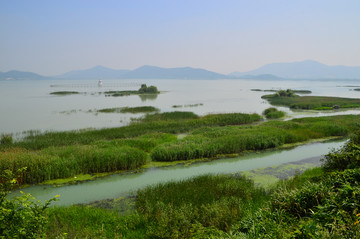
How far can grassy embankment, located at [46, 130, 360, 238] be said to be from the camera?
4.43 meters

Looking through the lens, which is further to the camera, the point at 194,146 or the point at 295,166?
the point at 194,146

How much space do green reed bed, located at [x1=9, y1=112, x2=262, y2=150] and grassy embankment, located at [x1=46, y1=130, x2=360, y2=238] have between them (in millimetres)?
9391

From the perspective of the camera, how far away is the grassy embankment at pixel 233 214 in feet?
14.5

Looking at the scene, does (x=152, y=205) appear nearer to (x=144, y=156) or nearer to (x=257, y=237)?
(x=257, y=237)

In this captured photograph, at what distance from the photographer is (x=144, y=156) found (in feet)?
41.7

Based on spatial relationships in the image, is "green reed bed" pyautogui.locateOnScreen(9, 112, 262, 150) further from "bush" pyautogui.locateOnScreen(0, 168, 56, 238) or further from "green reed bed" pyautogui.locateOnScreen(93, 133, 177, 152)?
"bush" pyautogui.locateOnScreen(0, 168, 56, 238)

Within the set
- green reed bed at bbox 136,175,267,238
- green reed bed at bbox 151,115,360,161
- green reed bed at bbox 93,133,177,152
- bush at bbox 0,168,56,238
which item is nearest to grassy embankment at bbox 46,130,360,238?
green reed bed at bbox 136,175,267,238

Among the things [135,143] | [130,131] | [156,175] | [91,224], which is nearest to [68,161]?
[156,175]

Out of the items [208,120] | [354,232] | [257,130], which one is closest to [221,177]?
[354,232]

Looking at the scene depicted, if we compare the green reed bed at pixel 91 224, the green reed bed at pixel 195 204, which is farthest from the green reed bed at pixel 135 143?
the green reed bed at pixel 91 224

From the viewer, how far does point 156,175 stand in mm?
11477

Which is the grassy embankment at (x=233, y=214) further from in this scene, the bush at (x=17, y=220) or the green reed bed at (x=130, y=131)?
the green reed bed at (x=130, y=131)

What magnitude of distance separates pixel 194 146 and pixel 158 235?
Result: 28.3 ft

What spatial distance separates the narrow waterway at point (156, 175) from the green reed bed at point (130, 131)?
19.9 ft
